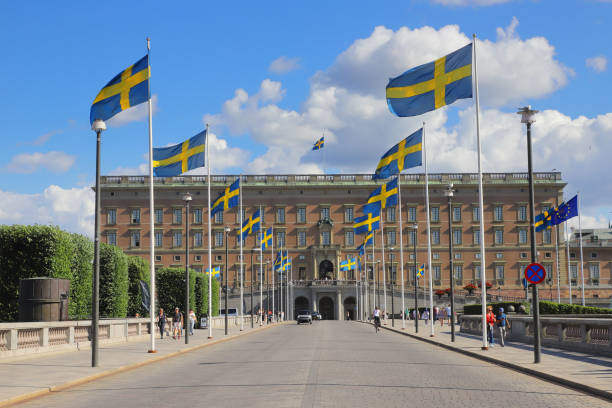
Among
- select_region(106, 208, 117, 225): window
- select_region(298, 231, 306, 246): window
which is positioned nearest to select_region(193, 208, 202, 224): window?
select_region(106, 208, 117, 225): window

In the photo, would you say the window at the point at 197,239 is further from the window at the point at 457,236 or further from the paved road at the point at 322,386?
the paved road at the point at 322,386

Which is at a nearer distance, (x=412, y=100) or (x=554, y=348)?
(x=412, y=100)

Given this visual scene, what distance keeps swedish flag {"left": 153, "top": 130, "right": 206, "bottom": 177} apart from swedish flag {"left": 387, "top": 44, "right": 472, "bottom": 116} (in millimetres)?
11372

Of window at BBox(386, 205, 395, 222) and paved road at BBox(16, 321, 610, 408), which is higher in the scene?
window at BBox(386, 205, 395, 222)

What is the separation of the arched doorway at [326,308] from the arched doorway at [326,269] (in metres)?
5.62

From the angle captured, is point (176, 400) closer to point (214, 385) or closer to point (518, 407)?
point (214, 385)

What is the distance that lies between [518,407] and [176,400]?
6336mm

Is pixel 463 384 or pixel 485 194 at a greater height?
pixel 485 194

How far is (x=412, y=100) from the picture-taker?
27078 mm

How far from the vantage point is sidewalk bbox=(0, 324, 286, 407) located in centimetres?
1631

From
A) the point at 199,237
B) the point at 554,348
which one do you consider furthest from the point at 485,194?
the point at 554,348

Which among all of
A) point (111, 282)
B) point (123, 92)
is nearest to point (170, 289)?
point (111, 282)

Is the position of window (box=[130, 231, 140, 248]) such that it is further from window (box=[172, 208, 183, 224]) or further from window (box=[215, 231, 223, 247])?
window (box=[215, 231, 223, 247])

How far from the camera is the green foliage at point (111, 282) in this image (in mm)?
45062
